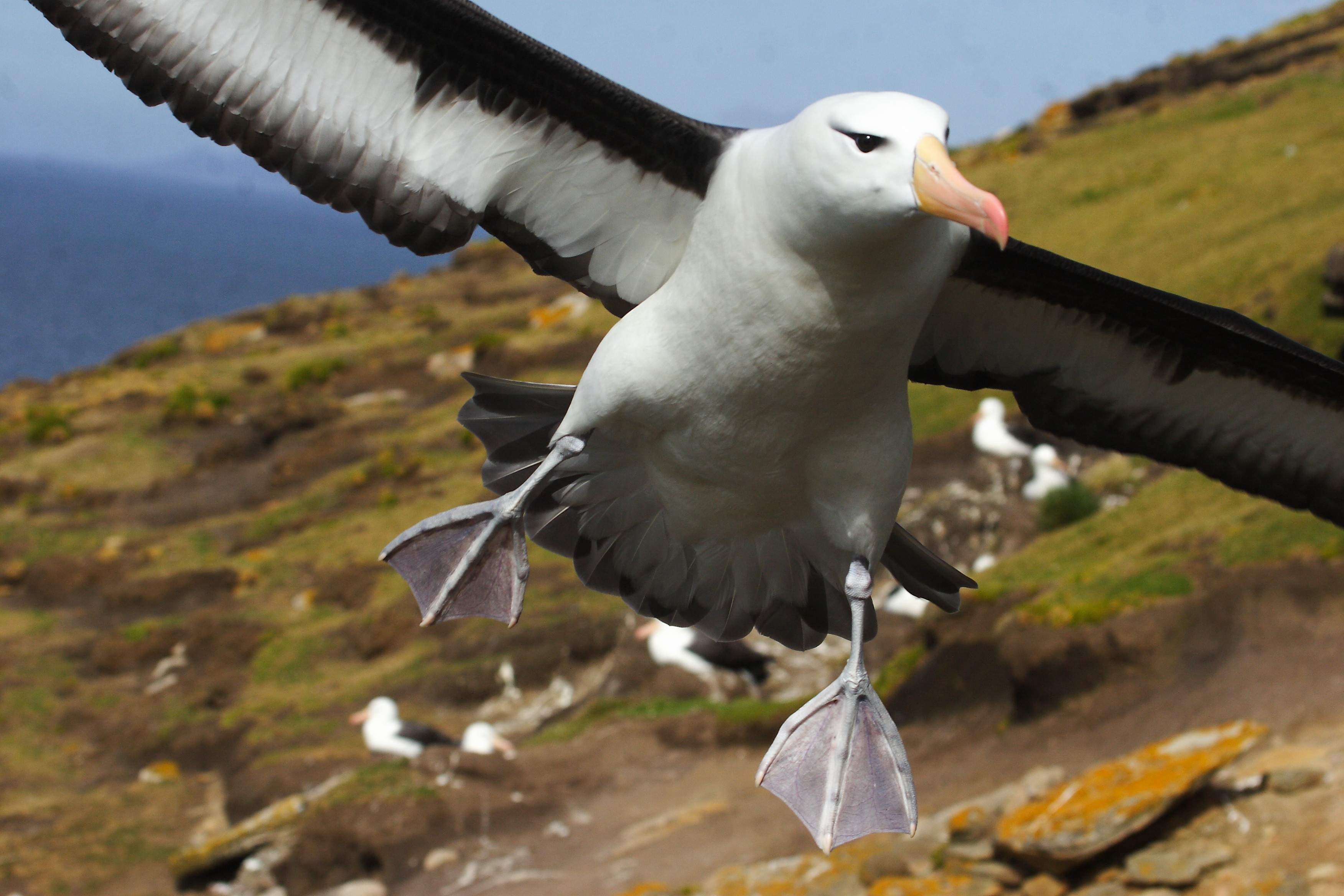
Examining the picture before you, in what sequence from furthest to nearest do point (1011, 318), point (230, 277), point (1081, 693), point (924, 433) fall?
point (230, 277), point (924, 433), point (1081, 693), point (1011, 318)

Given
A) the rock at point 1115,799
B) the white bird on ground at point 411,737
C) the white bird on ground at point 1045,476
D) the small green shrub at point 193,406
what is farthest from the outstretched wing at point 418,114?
the small green shrub at point 193,406

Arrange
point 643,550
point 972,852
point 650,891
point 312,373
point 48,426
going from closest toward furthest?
point 643,550 → point 972,852 → point 650,891 → point 48,426 → point 312,373

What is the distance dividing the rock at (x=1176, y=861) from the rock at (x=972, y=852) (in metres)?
0.99

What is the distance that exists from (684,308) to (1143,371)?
2.58m

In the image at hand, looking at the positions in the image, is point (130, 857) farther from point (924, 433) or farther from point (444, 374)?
point (444, 374)

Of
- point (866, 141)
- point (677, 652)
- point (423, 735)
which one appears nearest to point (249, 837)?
point (423, 735)

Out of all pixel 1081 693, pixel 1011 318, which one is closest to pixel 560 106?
pixel 1011 318

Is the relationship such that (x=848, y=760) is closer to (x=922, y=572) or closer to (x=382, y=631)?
(x=922, y=572)

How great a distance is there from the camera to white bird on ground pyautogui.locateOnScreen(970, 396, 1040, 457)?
653 inches

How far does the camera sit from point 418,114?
187 inches

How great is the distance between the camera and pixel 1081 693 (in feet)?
33.1

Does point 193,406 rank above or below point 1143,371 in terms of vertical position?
above

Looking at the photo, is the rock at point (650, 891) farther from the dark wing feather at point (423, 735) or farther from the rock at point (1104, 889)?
the dark wing feather at point (423, 735)

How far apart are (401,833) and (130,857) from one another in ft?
13.4
